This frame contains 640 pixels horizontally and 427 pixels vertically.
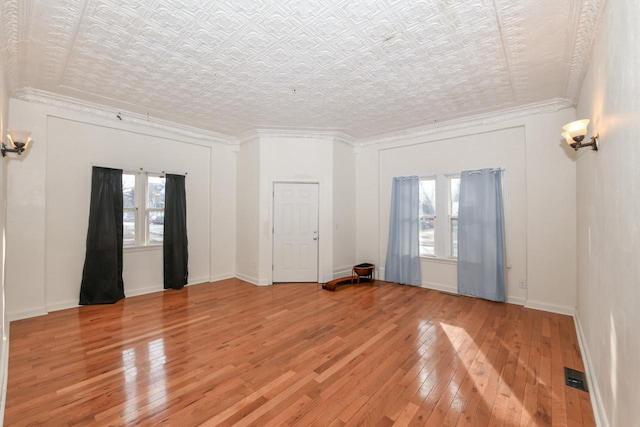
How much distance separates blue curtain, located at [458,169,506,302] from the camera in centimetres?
413

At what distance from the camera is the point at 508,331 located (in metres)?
3.12

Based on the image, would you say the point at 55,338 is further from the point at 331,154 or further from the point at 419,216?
the point at 419,216

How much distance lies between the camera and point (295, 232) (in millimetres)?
5297

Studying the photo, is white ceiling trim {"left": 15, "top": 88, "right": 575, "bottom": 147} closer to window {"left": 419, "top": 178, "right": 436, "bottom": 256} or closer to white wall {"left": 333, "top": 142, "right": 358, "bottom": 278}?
white wall {"left": 333, "top": 142, "right": 358, "bottom": 278}

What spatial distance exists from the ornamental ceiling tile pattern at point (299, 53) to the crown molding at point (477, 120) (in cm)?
15

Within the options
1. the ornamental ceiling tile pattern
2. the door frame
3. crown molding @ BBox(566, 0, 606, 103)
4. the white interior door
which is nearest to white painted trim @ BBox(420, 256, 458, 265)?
the door frame

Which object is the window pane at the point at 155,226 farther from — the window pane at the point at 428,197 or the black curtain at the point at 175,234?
the window pane at the point at 428,197

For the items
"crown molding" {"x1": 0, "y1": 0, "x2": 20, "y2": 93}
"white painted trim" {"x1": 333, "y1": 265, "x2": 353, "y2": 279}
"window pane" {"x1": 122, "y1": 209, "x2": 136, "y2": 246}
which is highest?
"crown molding" {"x1": 0, "y1": 0, "x2": 20, "y2": 93}

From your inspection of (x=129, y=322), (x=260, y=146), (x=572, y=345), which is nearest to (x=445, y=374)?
(x=572, y=345)

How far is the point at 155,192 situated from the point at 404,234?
182 inches

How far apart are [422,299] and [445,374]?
6.73ft

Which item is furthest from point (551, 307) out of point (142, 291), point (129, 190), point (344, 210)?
point (129, 190)

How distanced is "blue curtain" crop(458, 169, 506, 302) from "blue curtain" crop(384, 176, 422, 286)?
0.76 meters

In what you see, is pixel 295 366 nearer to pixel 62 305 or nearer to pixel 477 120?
pixel 62 305
